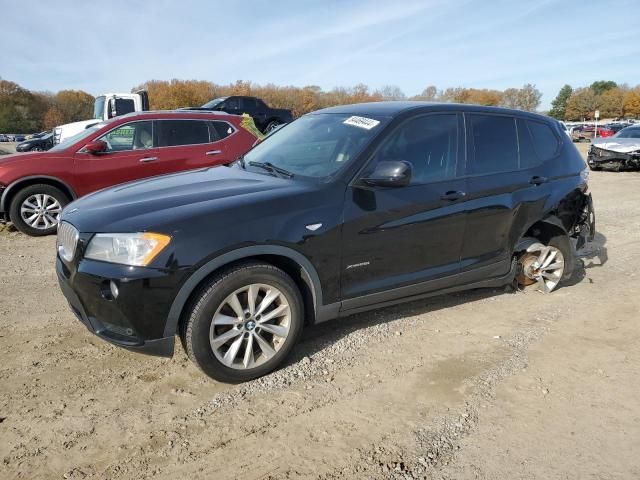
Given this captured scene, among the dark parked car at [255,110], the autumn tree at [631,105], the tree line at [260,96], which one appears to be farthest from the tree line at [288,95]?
the dark parked car at [255,110]

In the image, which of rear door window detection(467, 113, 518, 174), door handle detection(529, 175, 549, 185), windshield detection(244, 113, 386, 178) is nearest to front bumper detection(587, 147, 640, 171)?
door handle detection(529, 175, 549, 185)

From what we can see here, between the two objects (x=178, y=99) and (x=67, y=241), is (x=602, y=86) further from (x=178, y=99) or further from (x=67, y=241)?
(x=67, y=241)

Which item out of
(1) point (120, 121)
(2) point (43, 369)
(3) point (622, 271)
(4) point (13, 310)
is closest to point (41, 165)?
(1) point (120, 121)

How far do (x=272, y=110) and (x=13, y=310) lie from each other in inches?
647

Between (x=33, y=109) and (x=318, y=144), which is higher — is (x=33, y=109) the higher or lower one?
the higher one

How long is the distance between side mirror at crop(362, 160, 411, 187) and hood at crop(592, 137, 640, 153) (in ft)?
47.2

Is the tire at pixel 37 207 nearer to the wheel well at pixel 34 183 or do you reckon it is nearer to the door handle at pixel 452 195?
the wheel well at pixel 34 183

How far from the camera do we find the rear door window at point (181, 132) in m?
7.54

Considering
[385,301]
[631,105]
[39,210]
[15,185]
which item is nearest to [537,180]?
[385,301]

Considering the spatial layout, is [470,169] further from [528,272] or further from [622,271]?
[622,271]

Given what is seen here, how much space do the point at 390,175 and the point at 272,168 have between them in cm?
98

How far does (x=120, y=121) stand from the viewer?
7359 millimetres

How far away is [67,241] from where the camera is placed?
3098 mm

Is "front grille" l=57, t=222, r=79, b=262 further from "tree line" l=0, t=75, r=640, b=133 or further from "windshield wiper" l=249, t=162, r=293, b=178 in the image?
"tree line" l=0, t=75, r=640, b=133
